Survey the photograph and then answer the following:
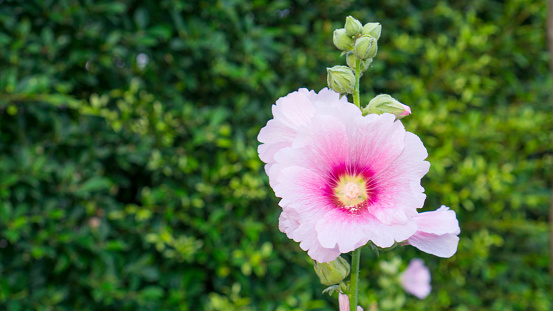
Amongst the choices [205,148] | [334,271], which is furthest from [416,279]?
[334,271]

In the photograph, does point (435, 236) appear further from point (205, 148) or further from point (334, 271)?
point (205, 148)

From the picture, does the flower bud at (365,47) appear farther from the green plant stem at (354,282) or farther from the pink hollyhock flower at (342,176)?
the green plant stem at (354,282)

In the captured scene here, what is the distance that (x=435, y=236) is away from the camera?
2.01 feet

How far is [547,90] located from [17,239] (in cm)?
242

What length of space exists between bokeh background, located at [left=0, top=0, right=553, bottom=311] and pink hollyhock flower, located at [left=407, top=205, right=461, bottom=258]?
1.09 meters

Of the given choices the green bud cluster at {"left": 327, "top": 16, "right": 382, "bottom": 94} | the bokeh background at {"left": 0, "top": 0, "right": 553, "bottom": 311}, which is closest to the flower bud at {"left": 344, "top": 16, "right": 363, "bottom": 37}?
the green bud cluster at {"left": 327, "top": 16, "right": 382, "bottom": 94}

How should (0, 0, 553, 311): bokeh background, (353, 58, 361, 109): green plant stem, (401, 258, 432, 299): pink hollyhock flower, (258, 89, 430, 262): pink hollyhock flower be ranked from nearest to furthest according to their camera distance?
(258, 89, 430, 262): pink hollyhock flower
(353, 58, 361, 109): green plant stem
(0, 0, 553, 311): bokeh background
(401, 258, 432, 299): pink hollyhock flower

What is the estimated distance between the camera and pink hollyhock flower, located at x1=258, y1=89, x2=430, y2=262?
22.4 inches

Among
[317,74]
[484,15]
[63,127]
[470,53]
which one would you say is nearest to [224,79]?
[317,74]

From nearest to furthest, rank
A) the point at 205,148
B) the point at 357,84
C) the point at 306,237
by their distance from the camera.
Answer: the point at 306,237 → the point at 357,84 → the point at 205,148

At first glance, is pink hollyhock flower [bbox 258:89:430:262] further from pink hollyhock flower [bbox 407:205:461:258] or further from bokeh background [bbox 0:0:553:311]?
bokeh background [bbox 0:0:553:311]

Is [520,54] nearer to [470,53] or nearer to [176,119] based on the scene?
[470,53]

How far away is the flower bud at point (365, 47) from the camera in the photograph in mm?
662

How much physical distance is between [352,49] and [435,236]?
293 mm
